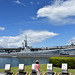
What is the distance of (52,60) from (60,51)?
8072cm

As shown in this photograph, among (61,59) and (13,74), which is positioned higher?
(61,59)

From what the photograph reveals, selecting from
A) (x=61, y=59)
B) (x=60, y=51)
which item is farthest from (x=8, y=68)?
(x=60, y=51)

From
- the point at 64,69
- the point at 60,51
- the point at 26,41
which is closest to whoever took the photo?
the point at 64,69

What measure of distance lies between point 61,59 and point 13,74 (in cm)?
637

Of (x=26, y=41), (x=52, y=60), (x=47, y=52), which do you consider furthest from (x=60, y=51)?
(x=52, y=60)

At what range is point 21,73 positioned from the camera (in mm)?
15102

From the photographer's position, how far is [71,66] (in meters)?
17.8

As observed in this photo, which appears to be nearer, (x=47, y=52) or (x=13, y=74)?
(x=13, y=74)

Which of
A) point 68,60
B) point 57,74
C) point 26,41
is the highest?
point 26,41

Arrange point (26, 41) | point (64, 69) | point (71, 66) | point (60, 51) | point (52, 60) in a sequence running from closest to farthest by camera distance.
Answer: point (64, 69) < point (71, 66) < point (52, 60) < point (60, 51) < point (26, 41)

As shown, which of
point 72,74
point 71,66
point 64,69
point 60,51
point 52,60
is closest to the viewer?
point 64,69

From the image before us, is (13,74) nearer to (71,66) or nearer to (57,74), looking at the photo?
(57,74)

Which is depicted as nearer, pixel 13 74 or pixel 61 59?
pixel 13 74

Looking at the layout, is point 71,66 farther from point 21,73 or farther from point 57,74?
point 21,73
